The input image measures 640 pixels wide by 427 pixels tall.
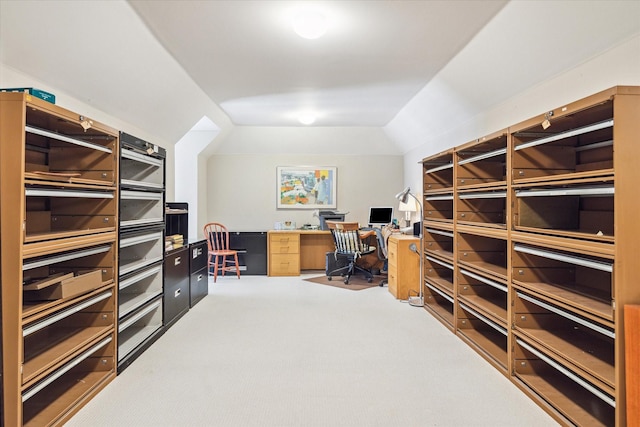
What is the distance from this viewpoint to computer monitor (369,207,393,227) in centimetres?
655

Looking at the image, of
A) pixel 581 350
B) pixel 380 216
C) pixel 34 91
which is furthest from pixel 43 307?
pixel 380 216

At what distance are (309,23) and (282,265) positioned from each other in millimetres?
4296

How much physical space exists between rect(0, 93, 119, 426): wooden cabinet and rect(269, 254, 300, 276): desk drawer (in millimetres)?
3782

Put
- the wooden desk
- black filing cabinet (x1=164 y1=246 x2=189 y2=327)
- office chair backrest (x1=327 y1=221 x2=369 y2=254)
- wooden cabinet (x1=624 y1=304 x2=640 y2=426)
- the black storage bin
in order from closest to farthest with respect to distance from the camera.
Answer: wooden cabinet (x1=624 y1=304 x2=640 y2=426) → black filing cabinet (x1=164 y1=246 x2=189 y2=327) → office chair backrest (x1=327 y1=221 x2=369 y2=254) → the black storage bin → the wooden desk

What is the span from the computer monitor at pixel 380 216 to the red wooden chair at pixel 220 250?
253cm

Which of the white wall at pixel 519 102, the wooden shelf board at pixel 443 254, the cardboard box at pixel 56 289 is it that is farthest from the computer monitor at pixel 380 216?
the cardboard box at pixel 56 289

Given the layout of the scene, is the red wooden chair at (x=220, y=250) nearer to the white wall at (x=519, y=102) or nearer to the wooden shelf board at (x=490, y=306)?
the white wall at (x=519, y=102)

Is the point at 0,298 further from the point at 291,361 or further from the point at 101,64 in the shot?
the point at 101,64

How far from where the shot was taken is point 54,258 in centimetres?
189

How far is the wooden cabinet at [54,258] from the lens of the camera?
1.61 meters

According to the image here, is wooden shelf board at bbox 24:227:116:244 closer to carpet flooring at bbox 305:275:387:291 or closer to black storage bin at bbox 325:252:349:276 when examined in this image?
carpet flooring at bbox 305:275:387:291

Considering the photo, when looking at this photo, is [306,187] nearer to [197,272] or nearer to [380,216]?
[380,216]

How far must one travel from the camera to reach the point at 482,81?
11.3ft

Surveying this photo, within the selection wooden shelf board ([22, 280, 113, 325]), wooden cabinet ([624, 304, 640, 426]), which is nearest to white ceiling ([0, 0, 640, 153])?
wooden shelf board ([22, 280, 113, 325])
